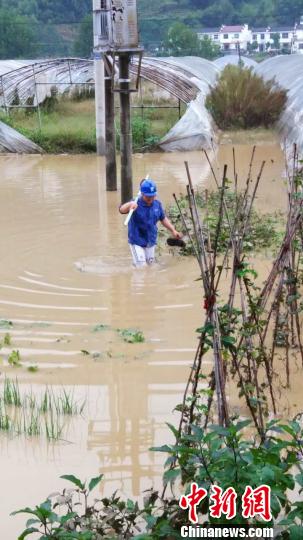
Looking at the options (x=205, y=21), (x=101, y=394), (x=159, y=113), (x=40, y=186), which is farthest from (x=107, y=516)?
(x=205, y=21)

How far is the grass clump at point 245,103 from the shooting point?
24109 millimetres

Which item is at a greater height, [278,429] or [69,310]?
[278,429]

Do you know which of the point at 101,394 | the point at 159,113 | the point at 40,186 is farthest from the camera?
the point at 159,113

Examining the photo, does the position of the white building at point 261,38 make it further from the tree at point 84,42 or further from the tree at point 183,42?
the tree at point 84,42

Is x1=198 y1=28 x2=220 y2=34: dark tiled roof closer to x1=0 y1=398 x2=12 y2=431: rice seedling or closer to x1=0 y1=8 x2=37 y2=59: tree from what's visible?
x1=0 y1=8 x2=37 y2=59: tree

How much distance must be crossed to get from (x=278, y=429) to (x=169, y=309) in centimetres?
469

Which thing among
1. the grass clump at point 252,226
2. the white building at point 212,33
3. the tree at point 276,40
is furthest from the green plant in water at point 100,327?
the tree at point 276,40

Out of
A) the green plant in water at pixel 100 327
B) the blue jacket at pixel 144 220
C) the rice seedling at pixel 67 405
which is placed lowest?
the rice seedling at pixel 67 405

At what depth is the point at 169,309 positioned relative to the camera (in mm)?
8406

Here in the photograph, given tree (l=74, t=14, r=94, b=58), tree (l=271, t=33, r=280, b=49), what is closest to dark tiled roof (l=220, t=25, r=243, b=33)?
tree (l=271, t=33, r=280, b=49)

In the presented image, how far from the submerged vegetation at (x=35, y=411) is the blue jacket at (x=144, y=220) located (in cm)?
346

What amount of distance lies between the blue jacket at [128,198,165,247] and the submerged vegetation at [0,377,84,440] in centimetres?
346

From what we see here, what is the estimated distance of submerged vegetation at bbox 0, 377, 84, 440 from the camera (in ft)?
18.5

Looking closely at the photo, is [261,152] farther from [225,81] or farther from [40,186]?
[40,186]
